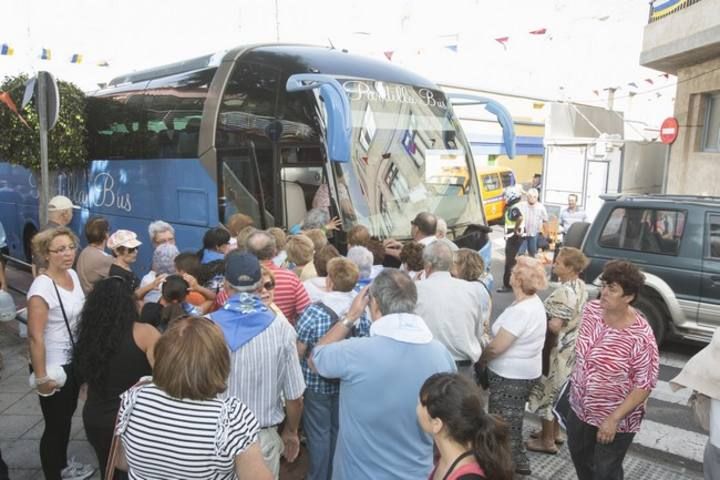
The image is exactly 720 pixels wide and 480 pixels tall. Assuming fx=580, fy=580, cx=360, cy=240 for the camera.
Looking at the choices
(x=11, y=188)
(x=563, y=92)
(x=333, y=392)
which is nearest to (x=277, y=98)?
(x=333, y=392)

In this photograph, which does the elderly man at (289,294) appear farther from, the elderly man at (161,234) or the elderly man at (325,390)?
the elderly man at (161,234)

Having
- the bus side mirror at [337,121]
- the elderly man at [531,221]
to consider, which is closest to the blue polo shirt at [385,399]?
the bus side mirror at [337,121]

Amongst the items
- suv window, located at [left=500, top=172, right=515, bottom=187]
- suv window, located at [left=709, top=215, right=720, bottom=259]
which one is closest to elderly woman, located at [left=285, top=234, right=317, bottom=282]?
suv window, located at [left=709, top=215, right=720, bottom=259]

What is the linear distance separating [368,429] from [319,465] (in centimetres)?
121

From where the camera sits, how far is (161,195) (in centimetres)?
819

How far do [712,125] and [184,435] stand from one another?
52.6 feet

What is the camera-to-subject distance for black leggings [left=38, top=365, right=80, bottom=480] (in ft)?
12.7

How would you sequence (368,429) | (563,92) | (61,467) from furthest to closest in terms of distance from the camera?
1. (563,92)
2. (61,467)
3. (368,429)

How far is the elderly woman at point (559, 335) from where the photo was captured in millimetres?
4500

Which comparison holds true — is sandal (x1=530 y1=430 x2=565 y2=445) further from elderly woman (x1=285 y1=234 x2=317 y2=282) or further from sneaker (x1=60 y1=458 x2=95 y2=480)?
sneaker (x1=60 y1=458 x2=95 y2=480)

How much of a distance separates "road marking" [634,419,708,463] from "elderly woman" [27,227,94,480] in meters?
4.66

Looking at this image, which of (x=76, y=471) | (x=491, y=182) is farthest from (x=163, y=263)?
(x=491, y=182)

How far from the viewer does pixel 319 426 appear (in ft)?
12.4

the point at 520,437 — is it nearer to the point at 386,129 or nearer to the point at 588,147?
the point at 386,129
